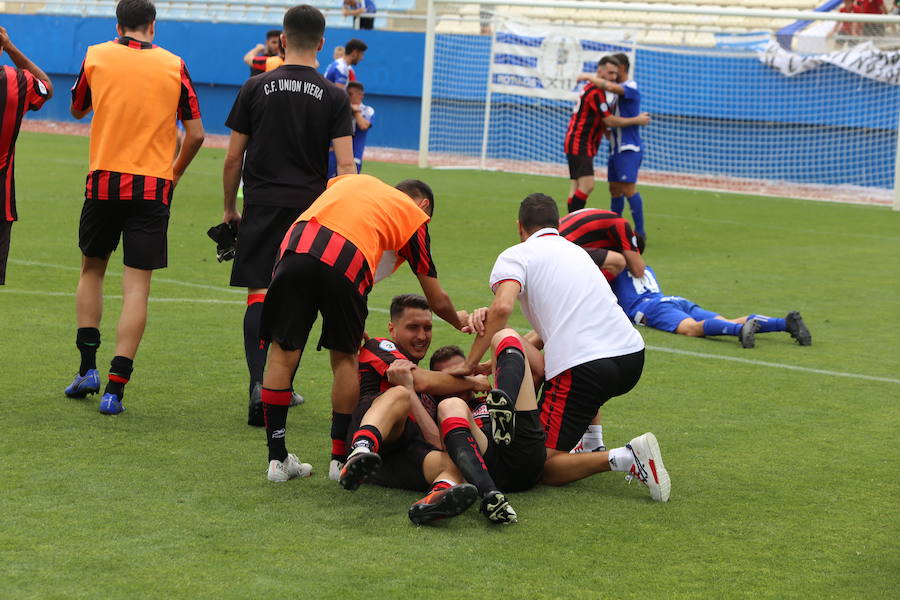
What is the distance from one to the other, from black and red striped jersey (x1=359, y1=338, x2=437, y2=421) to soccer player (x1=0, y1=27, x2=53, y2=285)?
6.23 ft

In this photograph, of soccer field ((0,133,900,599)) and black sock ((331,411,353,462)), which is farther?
black sock ((331,411,353,462))

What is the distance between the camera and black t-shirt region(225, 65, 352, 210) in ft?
18.1

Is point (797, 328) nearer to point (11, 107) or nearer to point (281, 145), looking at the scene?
point (281, 145)

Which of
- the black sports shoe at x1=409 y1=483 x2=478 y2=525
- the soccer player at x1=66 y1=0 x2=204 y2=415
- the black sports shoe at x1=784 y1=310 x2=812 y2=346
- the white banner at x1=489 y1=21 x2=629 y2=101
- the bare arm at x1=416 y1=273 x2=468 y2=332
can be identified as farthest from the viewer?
the white banner at x1=489 y1=21 x2=629 y2=101

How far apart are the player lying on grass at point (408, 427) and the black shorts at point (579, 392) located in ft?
1.02

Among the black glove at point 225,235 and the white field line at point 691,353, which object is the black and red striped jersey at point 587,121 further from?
the black glove at point 225,235

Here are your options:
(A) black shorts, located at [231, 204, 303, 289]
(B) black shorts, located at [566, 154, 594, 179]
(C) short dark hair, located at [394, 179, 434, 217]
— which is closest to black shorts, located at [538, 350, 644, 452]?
(C) short dark hair, located at [394, 179, 434, 217]

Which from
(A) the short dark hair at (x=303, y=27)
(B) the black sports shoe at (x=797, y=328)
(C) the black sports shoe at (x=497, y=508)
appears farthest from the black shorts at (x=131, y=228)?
(B) the black sports shoe at (x=797, y=328)

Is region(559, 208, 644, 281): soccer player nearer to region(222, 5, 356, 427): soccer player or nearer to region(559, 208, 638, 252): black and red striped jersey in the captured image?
region(559, 208, 638, 252): black and red striped jersey

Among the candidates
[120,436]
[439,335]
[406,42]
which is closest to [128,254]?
[120,436]

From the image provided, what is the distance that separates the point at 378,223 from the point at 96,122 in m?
1.97

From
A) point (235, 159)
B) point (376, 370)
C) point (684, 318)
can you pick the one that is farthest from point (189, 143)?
point (684, 318)

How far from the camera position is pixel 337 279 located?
452 cm

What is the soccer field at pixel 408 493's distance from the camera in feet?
12.1
